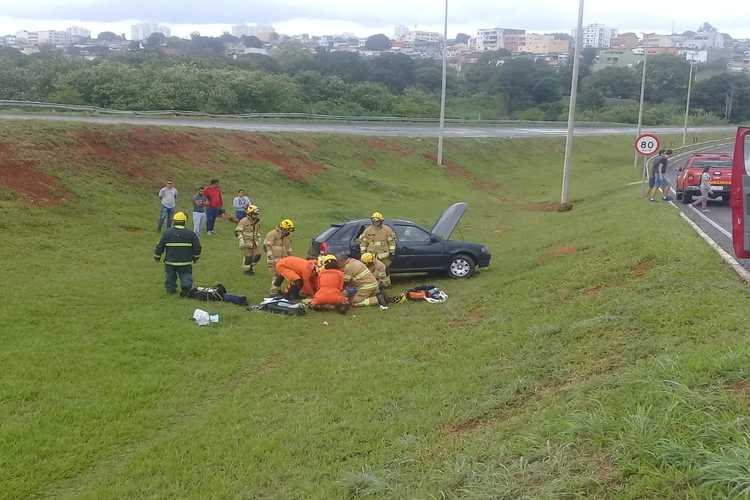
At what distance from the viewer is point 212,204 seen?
18.5 metres

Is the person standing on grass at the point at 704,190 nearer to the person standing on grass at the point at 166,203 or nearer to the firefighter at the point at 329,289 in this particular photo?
the firefighter at the point at 329,289

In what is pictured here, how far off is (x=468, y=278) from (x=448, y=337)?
4648mm

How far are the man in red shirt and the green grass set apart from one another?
92.9 inches

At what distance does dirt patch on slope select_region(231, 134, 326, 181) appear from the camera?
2836 centimetres

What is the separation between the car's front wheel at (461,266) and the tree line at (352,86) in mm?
34146

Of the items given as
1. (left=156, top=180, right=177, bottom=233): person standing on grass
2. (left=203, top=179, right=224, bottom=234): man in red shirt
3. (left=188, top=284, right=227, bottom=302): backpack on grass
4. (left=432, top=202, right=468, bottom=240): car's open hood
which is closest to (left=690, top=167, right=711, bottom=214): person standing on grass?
(left=432, top=202, right=468, bottom=240): car's open hood

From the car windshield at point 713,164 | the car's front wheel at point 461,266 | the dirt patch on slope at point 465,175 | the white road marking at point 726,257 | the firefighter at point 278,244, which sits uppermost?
the car windshield at point 713,164

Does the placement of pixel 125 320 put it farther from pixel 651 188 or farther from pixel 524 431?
pixel 651 188

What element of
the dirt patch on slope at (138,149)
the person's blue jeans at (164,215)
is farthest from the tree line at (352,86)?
the person's blue jeans at (164,215)

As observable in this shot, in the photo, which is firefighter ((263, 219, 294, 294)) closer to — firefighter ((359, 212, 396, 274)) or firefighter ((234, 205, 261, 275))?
firefighter ((234, 205, 261, 275))

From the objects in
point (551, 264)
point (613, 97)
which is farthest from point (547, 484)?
point (613, 97)

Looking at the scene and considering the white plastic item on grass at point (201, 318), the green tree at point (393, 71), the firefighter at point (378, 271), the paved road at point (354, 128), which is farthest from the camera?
the green tree at point (393, 71)

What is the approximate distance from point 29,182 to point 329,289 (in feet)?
36.7

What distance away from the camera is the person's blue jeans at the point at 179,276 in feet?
39.5
